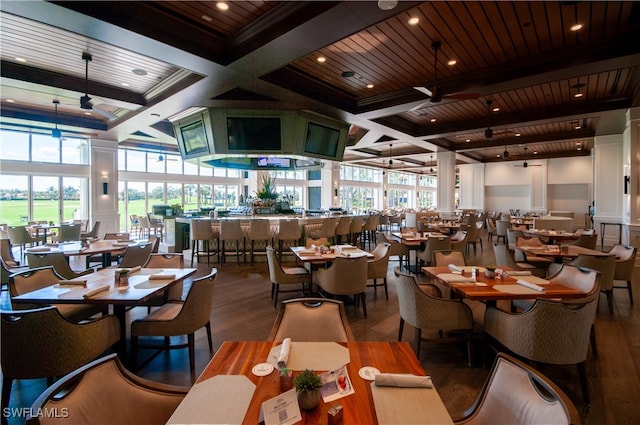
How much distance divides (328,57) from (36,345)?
503cm

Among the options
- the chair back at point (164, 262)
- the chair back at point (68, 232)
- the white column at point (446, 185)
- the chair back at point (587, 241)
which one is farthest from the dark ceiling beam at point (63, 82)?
the white column at point (446, 185)

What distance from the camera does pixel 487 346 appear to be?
10.2 ft

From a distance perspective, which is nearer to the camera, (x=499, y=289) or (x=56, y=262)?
(x=499, y=289)

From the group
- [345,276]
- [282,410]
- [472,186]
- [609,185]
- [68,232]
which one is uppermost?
[472,186]

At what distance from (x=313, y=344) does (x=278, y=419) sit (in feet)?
2.05

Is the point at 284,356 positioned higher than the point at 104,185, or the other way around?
the point at 104,185

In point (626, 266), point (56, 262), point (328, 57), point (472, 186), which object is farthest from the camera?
point (472, 186)

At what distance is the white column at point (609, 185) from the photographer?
28.6 ft

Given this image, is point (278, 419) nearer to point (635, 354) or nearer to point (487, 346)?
point (487, 346)

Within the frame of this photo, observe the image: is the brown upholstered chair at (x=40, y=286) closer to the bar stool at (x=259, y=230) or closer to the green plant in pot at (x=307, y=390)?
the green plant in pot at (x=307, y=390)

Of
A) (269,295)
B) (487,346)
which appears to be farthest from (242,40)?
(487,346)

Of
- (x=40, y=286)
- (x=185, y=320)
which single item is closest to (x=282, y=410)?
(x=185, y=320)

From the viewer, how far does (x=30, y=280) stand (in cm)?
295

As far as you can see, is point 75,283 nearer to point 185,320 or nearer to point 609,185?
point 185,320
